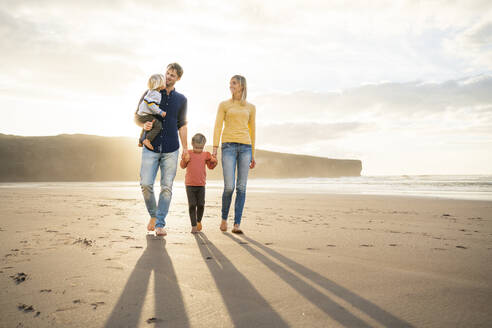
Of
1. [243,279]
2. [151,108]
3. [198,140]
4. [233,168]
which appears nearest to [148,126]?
[151,108]

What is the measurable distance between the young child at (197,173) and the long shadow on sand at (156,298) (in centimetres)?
178

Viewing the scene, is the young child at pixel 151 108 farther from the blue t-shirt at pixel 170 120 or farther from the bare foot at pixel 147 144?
the blue t-shirt at pixel 170 120

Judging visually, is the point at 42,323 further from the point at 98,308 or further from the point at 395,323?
the point at 395,323

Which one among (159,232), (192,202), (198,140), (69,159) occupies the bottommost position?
(159,232)

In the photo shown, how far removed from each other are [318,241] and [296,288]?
5.31 feet

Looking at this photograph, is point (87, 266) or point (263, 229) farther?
point (263, 229)

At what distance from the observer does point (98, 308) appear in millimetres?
1579

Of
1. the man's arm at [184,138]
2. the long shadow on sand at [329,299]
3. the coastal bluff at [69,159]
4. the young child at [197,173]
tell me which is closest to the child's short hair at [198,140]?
the young child at [197,173]

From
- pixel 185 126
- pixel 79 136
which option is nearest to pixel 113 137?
pixel 79 136

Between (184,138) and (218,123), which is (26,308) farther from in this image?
(218,123)

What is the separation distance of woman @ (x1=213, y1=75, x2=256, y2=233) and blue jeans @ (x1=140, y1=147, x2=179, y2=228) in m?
0.71

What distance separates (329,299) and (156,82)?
3299 millimetres

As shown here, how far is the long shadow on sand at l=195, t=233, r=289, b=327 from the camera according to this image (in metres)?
1.45

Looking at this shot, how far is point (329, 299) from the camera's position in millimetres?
1721
